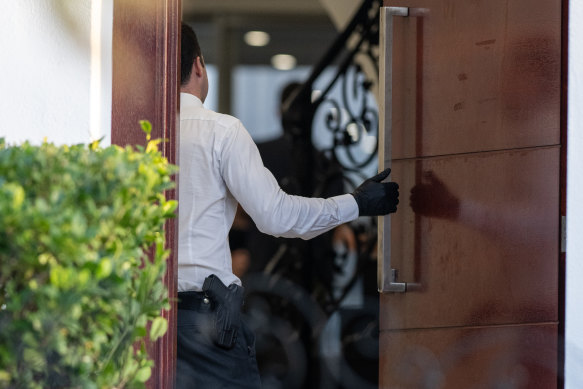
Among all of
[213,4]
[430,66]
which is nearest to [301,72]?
[213,4]

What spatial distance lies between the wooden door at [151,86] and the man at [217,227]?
346 mm

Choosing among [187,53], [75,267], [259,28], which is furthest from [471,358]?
[259,28]

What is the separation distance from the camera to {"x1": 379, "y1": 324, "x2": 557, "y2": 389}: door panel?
238 centimetres

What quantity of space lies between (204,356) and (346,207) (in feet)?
1.99

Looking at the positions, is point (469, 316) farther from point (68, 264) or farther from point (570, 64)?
point (68, 264)

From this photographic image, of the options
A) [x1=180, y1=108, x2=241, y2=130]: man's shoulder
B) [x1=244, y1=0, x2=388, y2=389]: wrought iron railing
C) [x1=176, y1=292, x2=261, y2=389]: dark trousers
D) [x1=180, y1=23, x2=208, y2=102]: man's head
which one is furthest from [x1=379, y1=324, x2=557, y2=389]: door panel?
[x1=244, y1=0, x2=388, y2=389]: wrought iron railing

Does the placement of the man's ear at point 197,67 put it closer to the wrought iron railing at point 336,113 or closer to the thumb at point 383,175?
the thumb at point 383,175

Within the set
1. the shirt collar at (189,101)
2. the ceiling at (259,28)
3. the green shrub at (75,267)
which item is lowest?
the green shrub at (75,267)

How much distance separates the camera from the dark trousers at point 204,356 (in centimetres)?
247

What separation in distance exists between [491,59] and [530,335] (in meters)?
0.77

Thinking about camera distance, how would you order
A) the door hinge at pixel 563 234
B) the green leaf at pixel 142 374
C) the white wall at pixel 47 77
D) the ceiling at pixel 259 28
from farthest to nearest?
the ceiling at pixel 259 28 → the door hinge at pixel 563 234 → the white wall at pixel 47 77 → the green leaf at pixel 142 374

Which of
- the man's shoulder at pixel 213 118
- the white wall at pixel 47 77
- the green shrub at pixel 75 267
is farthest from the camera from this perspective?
the man's shoulder at pixel 213 118

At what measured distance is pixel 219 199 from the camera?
2.56 metres

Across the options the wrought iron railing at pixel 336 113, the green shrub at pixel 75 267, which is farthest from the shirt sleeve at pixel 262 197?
the wrought iron railing at pixel 336 113
